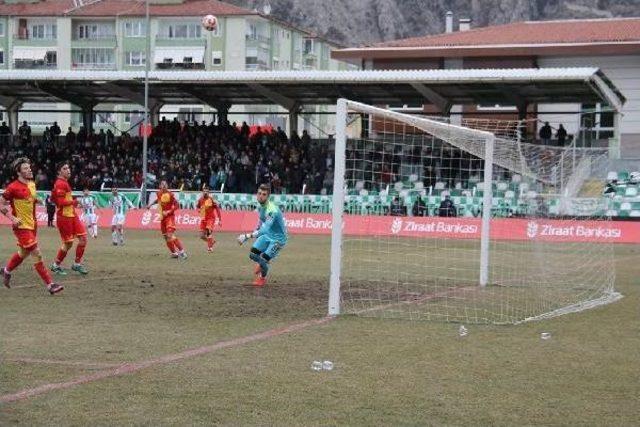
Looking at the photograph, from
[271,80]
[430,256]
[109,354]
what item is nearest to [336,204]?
[109,354]

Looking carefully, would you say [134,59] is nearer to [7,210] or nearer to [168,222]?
[168,222]

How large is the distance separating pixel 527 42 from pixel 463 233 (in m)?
38.1

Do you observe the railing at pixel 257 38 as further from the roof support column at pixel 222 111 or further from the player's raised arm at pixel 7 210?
the player's raised arm at pixel 7 210

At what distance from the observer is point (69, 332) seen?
12.3 metres

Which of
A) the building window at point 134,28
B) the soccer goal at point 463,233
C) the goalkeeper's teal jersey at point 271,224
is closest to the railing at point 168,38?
the building window at point 134,28

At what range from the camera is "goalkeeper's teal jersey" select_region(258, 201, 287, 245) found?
18516mm

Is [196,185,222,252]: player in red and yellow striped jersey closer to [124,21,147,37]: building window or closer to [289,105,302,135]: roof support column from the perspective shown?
[289,105,302,135]: roof support column

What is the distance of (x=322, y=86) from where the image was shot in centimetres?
4631

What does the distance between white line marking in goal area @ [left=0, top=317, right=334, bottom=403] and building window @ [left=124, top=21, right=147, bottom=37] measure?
318ft

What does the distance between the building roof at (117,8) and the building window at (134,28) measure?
3.30ft

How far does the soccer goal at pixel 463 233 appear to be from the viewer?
15695 millimetres

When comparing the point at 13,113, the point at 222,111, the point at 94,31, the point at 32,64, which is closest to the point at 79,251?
the point at 222,111

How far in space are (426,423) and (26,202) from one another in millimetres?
10547

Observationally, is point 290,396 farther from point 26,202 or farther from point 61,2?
point 61,2
